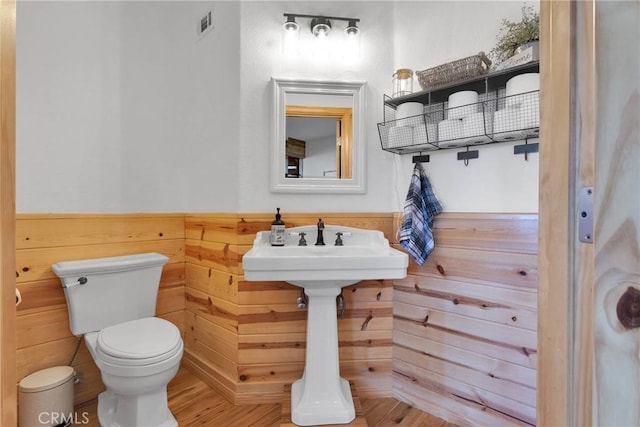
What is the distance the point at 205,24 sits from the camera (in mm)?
1916

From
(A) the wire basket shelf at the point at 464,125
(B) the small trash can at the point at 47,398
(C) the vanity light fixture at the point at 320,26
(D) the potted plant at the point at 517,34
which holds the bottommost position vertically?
(B) the small trash can at the point at 47,398

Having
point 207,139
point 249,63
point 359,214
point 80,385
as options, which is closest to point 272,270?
point 359,214

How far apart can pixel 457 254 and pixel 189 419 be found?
1641mm

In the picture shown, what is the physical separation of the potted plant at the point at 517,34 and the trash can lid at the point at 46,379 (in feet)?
8.37

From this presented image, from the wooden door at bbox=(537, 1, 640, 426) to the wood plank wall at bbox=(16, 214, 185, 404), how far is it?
2.05 metres

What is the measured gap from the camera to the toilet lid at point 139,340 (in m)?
1.35

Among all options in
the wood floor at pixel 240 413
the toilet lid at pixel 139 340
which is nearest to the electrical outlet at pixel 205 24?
the toilet lid at pixel 139 340

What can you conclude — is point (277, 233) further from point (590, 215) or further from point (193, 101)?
point (590, 215)

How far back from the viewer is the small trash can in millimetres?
1390

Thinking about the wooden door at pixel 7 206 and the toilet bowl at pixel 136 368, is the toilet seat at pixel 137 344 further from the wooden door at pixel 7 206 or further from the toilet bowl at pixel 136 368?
the wooden door at pixel 7 206

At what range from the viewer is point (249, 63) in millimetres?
1722

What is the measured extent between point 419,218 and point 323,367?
35.6 inches

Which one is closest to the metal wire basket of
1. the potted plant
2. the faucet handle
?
Result: the potted plant

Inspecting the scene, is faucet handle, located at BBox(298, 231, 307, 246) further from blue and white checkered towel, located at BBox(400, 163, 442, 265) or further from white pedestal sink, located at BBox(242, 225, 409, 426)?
blue and white checkered towel, located at BBox(400, 163, 442, 265)
